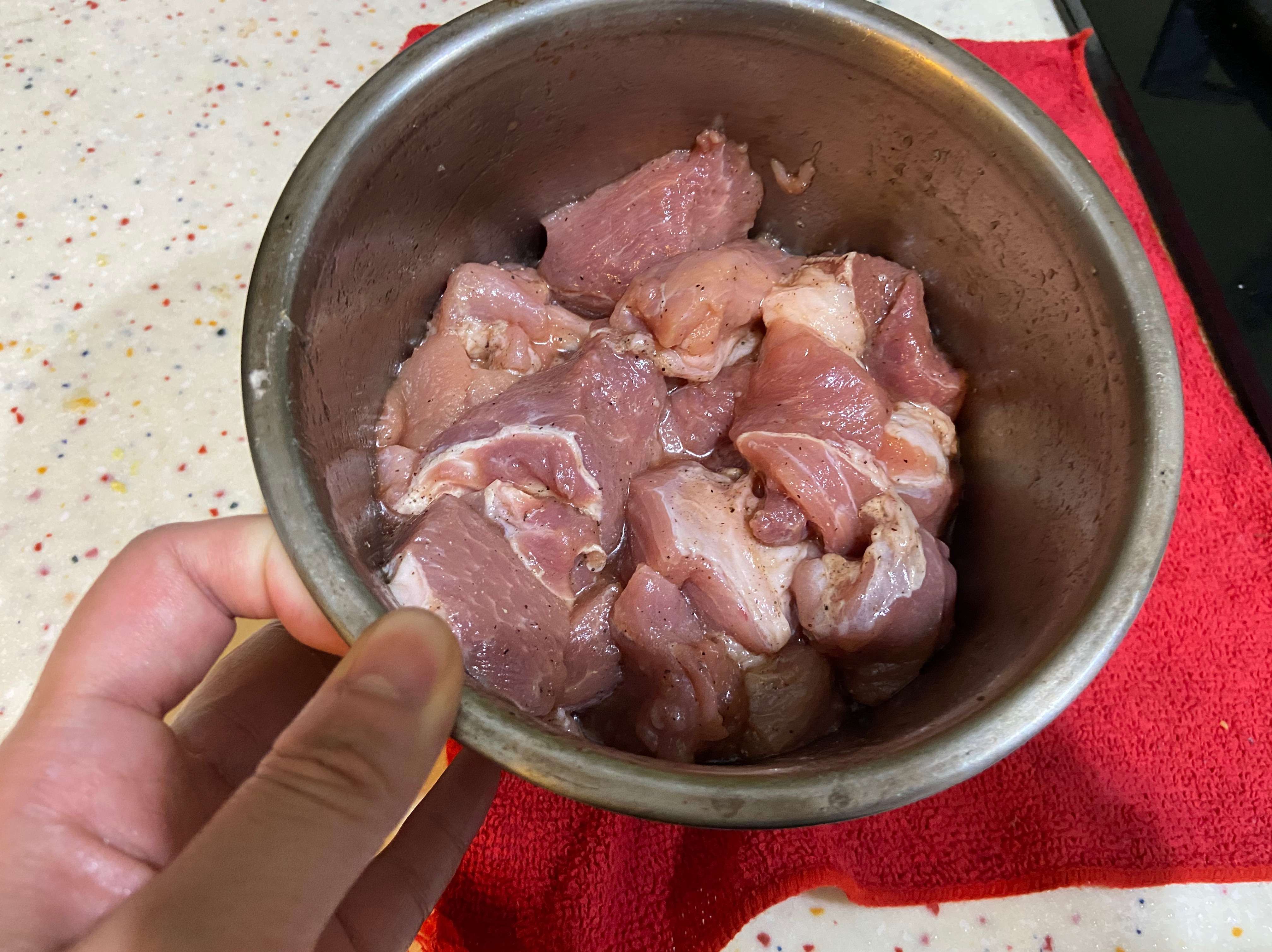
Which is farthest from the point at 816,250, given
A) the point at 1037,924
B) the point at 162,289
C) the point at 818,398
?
the point at 162,289

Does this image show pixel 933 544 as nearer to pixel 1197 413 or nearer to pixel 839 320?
pixel 839 320

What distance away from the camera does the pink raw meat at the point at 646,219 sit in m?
1.27

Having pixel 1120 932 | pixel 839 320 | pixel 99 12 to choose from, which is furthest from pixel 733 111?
pixel 99 12

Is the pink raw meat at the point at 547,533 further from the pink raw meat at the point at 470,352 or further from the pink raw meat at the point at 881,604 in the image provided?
the pink raw meat at the point at 881,604

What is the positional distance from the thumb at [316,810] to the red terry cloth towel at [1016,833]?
57cm

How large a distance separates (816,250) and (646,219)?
335mm

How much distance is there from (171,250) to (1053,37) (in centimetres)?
206

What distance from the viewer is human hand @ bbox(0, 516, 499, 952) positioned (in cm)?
55

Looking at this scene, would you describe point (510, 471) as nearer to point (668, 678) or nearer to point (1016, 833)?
point (668, 678)

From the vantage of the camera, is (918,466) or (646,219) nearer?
(918,466)

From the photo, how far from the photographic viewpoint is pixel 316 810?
0.58 m

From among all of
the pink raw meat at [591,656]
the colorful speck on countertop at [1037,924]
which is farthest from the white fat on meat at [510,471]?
the colorful speck on countertop at [1037,924]

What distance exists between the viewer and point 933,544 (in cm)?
105

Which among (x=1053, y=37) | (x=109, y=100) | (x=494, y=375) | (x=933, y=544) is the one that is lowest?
(x=933, y=544)
